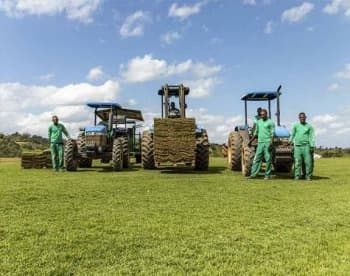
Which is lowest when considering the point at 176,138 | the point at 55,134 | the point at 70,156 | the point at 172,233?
the point at 172,233

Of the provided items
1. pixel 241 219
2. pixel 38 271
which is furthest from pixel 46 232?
pixel 241 219

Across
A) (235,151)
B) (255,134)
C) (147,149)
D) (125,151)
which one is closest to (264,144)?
(255,134)

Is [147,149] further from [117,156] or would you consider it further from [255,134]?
[255,134]

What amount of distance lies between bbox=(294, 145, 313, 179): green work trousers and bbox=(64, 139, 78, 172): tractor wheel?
7888 millimetres

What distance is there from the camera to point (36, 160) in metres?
20.2

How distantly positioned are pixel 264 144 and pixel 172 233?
8.61 meters

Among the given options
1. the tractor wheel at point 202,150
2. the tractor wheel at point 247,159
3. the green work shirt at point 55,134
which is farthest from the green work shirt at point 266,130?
the green work shirt at point 55,134

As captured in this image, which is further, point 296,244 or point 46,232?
point 46,232

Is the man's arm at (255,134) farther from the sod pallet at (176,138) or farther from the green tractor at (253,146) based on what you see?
the sod pallet at (176,138)

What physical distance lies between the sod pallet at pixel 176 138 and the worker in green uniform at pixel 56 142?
12.9ft

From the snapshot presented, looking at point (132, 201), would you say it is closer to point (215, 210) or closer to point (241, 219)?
point (215, 210)

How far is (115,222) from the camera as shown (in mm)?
6449

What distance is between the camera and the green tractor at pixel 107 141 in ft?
58.5

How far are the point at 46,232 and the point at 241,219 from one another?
256cm
